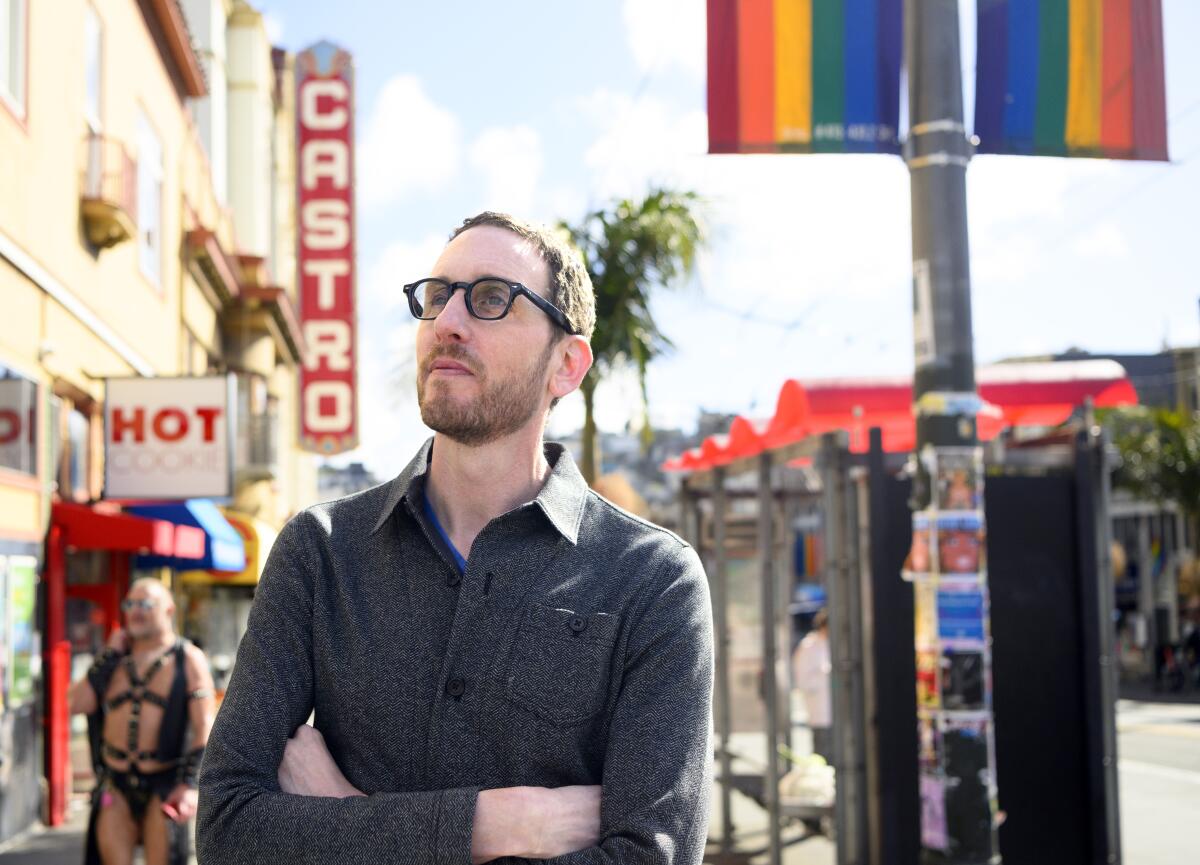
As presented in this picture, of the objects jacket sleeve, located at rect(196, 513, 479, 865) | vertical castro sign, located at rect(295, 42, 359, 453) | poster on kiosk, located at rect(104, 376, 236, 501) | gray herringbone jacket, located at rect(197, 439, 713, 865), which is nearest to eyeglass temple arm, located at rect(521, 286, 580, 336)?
gray herringbone jacket, located at rect(197, 439, 713, 865)

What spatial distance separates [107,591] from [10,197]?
5482 mm

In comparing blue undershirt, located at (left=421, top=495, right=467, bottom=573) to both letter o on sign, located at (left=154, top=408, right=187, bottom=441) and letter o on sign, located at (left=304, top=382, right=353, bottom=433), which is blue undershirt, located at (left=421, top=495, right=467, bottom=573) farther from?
letter o on sign, located at (left=304, top=382, right=353, bottom=433)

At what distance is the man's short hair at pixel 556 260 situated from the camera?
8.32ft

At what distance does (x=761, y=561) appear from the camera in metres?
8.73

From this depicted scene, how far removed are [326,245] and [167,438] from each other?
12.4m

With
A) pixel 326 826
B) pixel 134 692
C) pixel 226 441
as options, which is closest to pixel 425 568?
pixel 326 826

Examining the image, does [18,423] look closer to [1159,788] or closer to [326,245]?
[1159,788]

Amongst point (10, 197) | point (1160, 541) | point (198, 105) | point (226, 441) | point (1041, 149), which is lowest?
point (1160, 541)

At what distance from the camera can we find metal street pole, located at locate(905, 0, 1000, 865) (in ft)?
19.6

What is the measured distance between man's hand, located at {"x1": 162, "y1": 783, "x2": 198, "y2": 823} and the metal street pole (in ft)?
12.5

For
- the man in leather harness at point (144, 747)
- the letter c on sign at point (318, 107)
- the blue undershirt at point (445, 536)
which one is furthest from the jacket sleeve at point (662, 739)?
the letter c on sign at point (318, 107)

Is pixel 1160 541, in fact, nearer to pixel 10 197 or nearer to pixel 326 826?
pixel 10 197

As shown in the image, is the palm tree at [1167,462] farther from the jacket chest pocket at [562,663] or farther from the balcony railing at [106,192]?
the jacket chest pocket at [562,663]

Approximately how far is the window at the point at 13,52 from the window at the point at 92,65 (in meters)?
2.24
